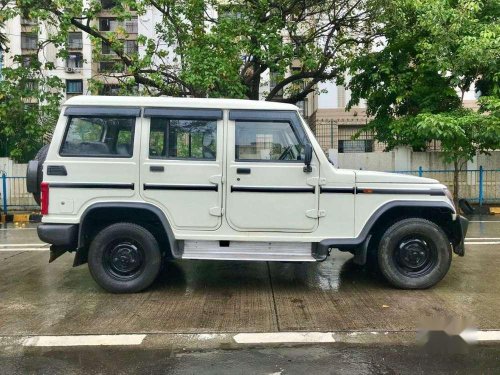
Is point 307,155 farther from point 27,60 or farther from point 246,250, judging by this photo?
point 27,60

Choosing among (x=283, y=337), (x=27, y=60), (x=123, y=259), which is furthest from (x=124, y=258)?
(x=27, y=60)

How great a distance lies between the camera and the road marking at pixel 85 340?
4.36 m

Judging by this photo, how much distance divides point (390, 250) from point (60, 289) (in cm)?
420

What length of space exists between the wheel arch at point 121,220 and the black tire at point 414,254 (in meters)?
2.54

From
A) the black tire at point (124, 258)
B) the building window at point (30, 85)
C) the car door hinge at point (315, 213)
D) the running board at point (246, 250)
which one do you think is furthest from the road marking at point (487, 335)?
the building window at point (30, 85)

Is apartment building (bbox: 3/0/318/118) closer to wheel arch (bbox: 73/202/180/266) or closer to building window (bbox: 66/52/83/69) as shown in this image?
building window (bbox: 66/52/83/69)

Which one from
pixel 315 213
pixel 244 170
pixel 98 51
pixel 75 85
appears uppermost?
pixel 75 85

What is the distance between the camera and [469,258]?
25.8 ft

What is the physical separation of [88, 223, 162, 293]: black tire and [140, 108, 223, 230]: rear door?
0.43 metres

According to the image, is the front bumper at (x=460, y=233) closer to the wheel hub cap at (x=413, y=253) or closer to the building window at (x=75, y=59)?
the wheel hub cap at (x=413, y=253)

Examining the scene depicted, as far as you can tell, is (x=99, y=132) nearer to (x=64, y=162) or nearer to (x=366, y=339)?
(x=64, y=162)

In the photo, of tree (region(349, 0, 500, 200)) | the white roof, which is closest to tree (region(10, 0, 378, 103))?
tree (region(349, 0, 500, 200))

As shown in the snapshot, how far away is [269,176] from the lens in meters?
5.66

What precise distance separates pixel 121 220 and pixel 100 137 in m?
1.03
